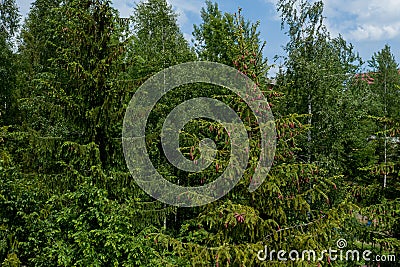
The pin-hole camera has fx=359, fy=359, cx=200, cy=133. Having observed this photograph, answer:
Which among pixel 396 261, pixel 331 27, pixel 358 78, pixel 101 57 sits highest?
pixel 331 27

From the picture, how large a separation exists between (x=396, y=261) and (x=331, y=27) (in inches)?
Result: 364

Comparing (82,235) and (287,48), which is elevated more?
(287,48)

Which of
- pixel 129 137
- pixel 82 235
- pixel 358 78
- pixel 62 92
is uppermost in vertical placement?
pixel 358 78

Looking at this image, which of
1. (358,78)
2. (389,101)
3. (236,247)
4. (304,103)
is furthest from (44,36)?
(389,101)

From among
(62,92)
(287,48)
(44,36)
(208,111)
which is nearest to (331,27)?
(287,48)

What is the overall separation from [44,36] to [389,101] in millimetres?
18655

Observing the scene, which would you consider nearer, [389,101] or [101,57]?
[101,57]

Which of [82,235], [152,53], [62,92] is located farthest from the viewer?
[152,53]

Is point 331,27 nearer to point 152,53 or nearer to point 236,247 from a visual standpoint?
point 152,53

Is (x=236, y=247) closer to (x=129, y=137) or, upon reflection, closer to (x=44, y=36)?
(x=129, y=137)

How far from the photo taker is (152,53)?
1398 centimetres

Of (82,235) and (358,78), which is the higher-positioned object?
(358,78)

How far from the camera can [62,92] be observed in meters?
6.34

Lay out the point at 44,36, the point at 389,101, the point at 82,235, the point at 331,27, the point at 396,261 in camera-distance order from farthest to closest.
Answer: the point at 389,101, the point at 44,36, the point at 331,27, the point at 396,261, the point at 82,235
